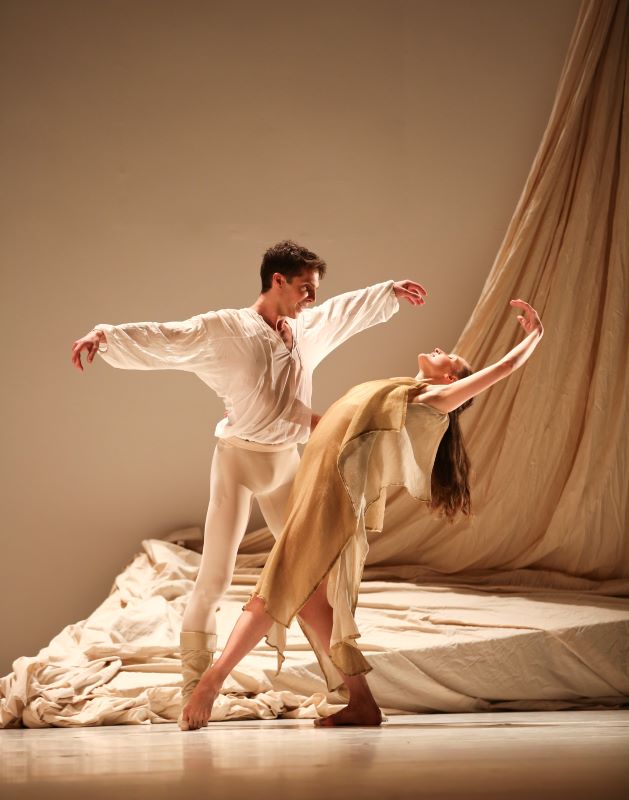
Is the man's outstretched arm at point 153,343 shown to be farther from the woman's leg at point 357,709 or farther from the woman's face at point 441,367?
the woman's leg at point 357,709

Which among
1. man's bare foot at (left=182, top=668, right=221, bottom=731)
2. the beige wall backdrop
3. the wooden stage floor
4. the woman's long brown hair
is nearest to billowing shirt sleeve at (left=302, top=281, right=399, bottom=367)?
the woman's long brown hair

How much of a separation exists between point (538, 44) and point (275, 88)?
119 cm

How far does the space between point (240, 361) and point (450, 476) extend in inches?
27.7

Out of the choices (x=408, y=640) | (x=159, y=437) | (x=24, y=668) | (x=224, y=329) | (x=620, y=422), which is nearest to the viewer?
(x=224, y=329)

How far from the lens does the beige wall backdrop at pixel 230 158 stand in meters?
4.69

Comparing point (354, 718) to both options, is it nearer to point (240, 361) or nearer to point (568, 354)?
point (240, 361)

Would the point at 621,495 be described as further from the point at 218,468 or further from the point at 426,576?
the point at 218,468

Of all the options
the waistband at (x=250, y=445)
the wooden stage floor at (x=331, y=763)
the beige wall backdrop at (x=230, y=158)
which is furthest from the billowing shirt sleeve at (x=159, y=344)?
the beige wall backdrop at (x=230, y=158)

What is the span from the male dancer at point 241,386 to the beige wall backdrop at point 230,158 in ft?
5.45

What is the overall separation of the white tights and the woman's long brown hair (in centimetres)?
43

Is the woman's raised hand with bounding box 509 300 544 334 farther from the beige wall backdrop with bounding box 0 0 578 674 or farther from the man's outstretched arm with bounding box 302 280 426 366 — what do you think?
the beige wall backdrop with bounding box 0 0 578 674

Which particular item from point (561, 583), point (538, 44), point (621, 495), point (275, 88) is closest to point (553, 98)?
point (538, 44)

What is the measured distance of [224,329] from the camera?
3.07 m

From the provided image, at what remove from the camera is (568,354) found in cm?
445
